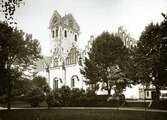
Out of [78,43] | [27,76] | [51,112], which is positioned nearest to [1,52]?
[51,112]

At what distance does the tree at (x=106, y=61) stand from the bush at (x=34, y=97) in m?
9.72

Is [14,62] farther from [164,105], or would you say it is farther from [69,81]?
[69,81]

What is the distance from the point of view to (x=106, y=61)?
42094 mm

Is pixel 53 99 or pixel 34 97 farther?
pixel 34 97

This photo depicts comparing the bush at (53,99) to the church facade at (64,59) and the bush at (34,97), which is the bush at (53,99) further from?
the church facade at (64,59)

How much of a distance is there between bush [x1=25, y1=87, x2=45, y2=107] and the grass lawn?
7080 mm

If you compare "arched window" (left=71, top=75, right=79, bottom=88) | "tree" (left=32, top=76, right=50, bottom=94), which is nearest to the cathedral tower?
"arched window" (left=71, top=75, right=79, bottom=88)

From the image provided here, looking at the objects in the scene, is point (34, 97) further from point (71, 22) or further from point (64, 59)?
point (64, 59)

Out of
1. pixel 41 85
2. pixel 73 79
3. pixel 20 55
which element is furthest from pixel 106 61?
pixel 73 79

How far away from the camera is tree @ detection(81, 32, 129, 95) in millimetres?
41594

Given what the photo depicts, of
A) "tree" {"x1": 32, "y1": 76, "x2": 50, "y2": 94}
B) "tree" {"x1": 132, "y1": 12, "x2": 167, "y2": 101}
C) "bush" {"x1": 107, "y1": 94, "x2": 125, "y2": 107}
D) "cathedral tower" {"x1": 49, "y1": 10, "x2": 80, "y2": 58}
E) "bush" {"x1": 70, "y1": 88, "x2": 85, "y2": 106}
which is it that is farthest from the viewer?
"cathedral tower" {"x1": 49, "y1": 10, "x2": 80, "y2": 58}

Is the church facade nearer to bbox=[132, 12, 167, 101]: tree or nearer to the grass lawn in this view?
bbox=[132, 12, 167, 101]: tree

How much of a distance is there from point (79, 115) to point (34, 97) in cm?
1093

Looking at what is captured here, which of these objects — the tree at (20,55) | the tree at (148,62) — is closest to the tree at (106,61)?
the tree at (148,62)
